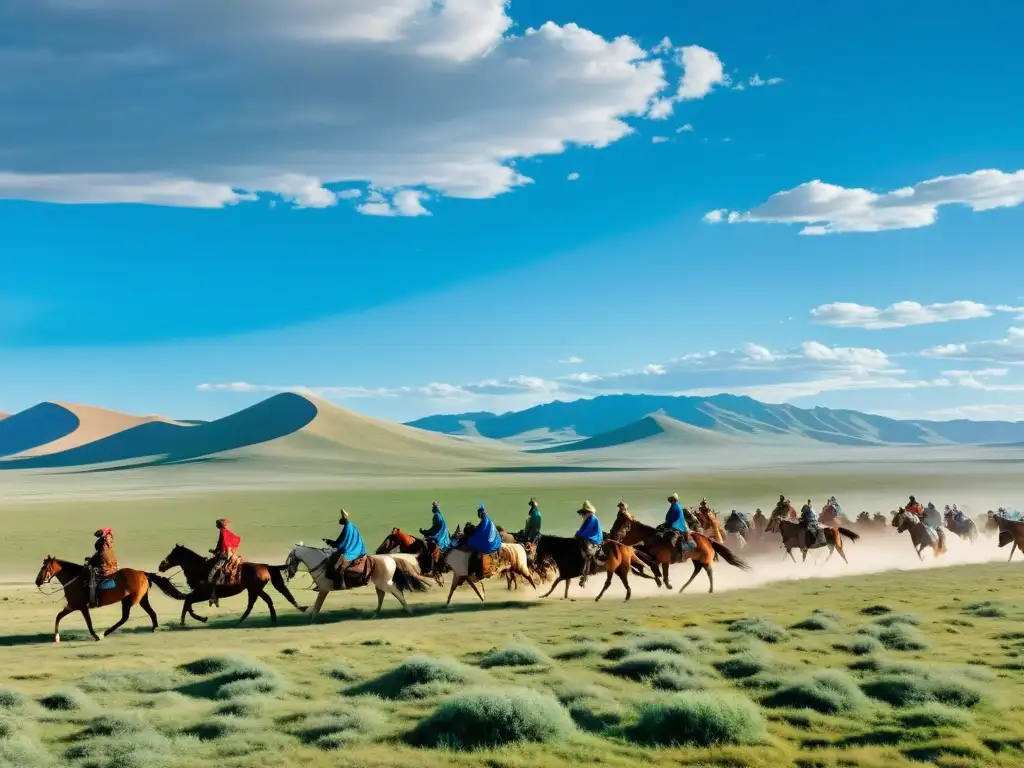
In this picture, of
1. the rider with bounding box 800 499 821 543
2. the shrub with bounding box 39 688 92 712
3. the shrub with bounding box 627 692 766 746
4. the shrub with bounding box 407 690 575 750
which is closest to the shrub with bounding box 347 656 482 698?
the shrub with bounding box 407 690 575 750

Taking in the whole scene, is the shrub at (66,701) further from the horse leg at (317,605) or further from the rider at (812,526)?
the rider at (812,526)

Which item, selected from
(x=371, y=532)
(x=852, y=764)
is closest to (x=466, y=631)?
(x=852, y=764)

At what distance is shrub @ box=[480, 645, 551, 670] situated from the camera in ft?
49.1

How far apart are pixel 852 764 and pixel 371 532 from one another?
39.9 metres

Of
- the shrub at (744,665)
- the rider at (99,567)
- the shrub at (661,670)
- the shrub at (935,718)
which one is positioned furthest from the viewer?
the rider at (99,567)

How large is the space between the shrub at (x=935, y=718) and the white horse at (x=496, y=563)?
11.8 meters

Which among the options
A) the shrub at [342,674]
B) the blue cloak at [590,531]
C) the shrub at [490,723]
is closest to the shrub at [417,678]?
the shrub at [342,674]

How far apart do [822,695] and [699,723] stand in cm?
220

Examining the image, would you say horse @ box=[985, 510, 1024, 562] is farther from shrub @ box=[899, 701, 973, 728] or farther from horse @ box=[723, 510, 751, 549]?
shrub @ box=[899, 701, 973, 728]

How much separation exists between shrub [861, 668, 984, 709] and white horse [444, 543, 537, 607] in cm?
1062

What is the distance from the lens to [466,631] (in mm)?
18906

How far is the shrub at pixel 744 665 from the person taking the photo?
1426cm

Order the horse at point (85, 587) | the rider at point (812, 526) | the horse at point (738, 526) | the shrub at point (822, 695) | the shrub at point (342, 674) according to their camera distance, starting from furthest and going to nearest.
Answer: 1. the horse at point (738, 526)
2. the rider at point (812, 526)
3. the horse at point (85, 587)
4. the shrub at point (342, 674)
5. the shrub at point (822, 695)

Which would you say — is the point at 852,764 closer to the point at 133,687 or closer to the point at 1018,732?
the point at 1018,732
